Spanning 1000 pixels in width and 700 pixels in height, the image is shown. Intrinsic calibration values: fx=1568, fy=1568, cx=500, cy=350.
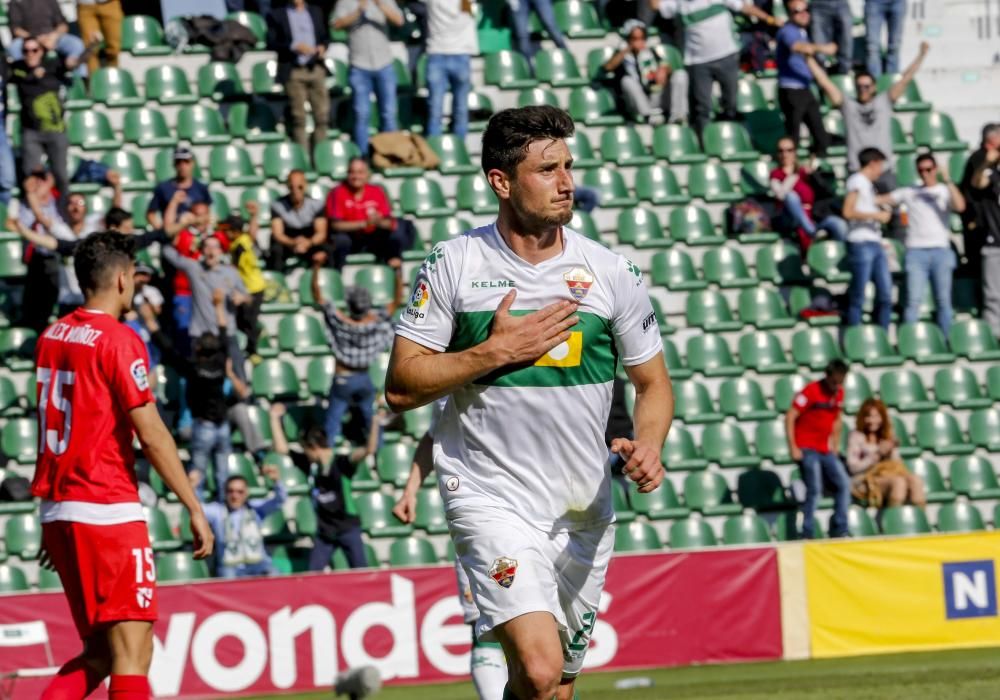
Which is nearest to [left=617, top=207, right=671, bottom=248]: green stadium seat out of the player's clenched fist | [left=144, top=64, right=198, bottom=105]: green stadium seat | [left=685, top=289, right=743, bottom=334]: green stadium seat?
[left=685, top=289, right=743, bottom=334]: green stadium seat

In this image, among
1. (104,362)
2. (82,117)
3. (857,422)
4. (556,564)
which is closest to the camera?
(556,564)

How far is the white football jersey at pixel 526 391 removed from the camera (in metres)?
5.67

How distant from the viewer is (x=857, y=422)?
49.5 ft

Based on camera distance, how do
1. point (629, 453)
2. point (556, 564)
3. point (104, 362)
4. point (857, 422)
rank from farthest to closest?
point (857, 422), point (104, 362), point (556, 564), point (629, 453)

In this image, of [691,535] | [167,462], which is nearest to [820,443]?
[691,535]

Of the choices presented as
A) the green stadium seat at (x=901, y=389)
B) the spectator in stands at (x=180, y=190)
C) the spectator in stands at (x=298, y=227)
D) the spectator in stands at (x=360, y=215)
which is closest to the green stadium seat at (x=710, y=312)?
the green stadium seat at (x=901, y=389)

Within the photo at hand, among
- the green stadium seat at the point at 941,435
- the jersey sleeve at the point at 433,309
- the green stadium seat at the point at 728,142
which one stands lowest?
the green stadium seat at the point at 941,435

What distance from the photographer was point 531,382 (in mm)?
5645

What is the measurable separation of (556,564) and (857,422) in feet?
32.6

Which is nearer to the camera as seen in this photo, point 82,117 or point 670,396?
point 670,396

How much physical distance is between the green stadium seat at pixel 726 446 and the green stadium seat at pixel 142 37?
8015mm

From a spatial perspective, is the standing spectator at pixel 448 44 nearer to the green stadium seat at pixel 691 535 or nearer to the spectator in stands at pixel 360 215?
the spectator in stands at pixel 360 215

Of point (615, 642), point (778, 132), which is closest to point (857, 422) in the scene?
point (615, 642)

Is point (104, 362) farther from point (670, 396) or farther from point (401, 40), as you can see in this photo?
point (401, 40)
